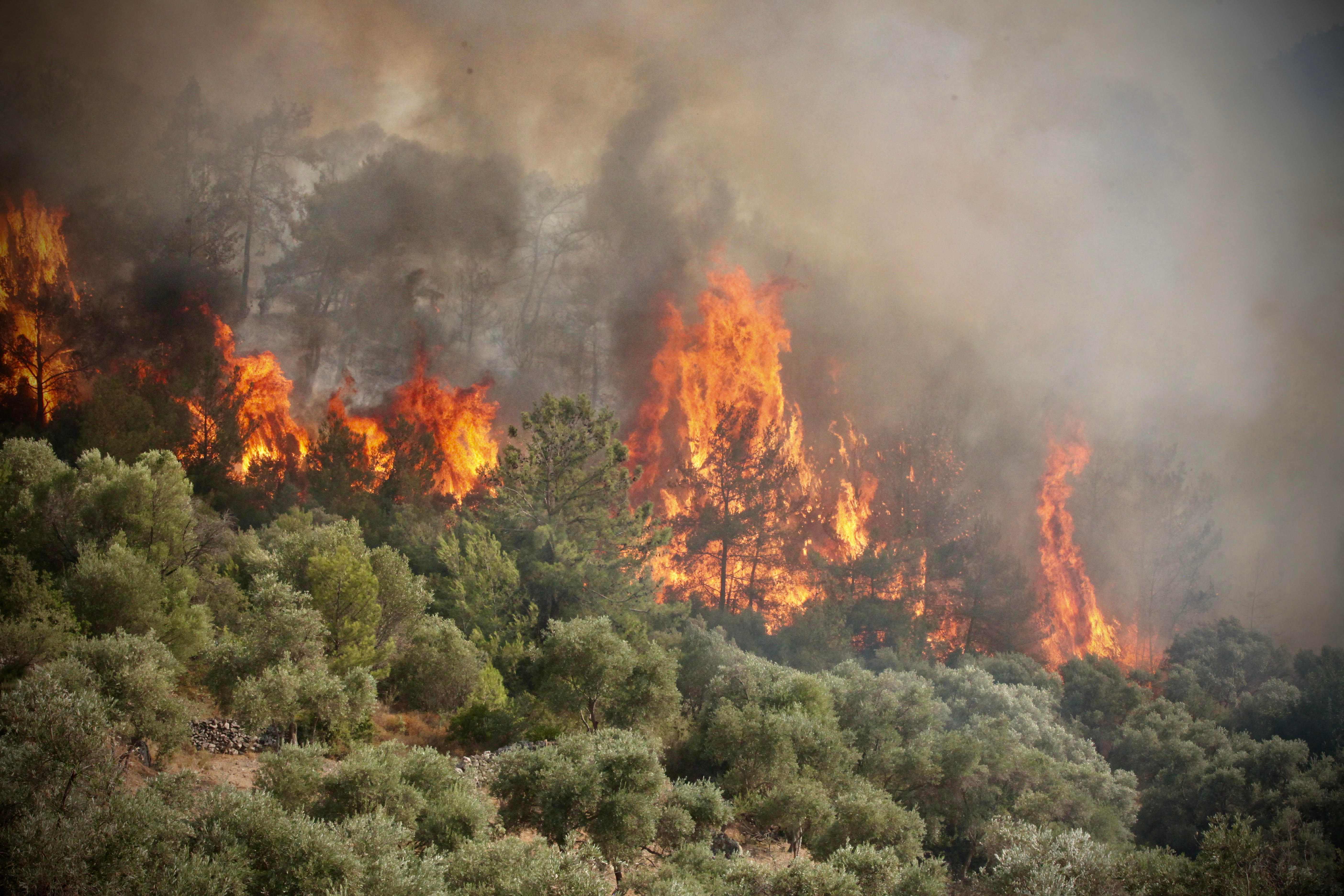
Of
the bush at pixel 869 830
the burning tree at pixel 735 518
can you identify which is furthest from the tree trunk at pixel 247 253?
the bush at pixel 869 830

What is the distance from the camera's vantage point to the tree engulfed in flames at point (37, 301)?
62.8 meters

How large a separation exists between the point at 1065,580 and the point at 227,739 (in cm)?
6683

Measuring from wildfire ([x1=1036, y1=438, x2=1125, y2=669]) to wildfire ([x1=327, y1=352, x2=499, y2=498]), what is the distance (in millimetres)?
49980

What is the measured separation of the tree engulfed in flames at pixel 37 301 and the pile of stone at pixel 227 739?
44.1 m

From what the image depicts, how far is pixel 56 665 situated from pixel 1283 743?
53.1 meters

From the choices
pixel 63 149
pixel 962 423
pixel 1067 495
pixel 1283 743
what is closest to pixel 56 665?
pixel 1283 743

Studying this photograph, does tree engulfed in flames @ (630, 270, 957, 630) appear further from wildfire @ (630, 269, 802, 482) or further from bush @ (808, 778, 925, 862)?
bush @ (808, 778, 925, 862)

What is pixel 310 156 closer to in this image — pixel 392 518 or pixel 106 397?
pixel 106 397

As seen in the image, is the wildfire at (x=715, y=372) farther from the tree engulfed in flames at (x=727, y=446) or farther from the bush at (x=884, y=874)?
the bush at (x=884, y=874)

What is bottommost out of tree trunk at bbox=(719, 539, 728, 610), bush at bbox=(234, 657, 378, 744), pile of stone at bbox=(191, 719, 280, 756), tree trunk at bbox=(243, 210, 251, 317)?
pile of stone at bbox=(191, 719, 280, 756)

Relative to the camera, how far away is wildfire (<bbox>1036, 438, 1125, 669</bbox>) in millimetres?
69062

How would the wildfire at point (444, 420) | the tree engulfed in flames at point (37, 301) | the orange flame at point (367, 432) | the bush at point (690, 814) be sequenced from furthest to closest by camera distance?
1. the wildfire at point (444, 420)
2. the orange flame at point (367, 432)
3. the tree engulfed in flames at point (37, 301)
4. the bush at point (690, 814)

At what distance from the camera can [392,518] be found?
60.1m

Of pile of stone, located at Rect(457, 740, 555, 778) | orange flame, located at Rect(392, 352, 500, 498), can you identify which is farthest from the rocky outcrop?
orange flame, located at Rect(392, 352, 500, 498)
